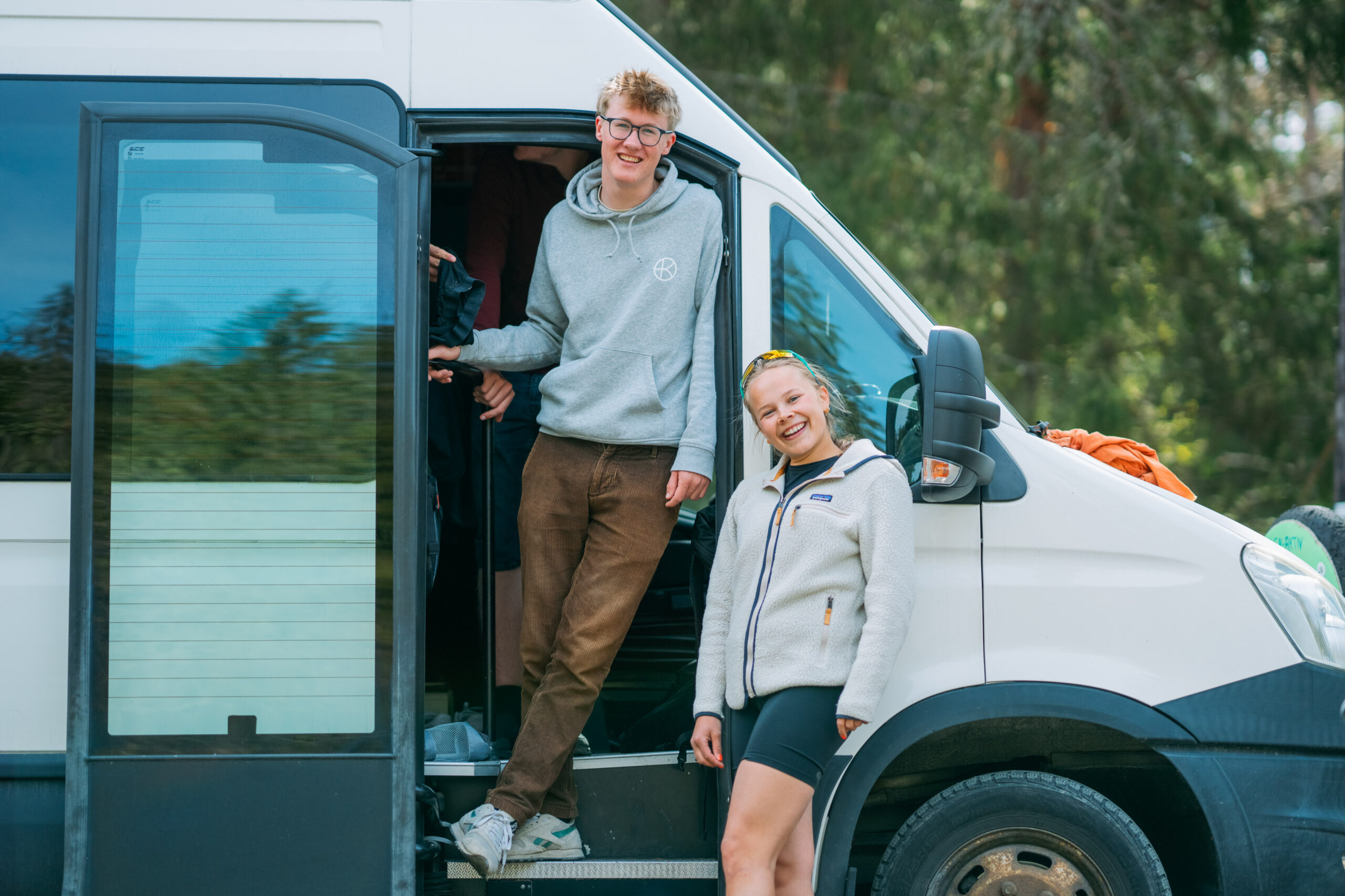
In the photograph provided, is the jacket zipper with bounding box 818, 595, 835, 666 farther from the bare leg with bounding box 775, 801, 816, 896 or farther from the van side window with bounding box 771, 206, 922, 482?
the van side window with bounding box 771, 206, 922, 482

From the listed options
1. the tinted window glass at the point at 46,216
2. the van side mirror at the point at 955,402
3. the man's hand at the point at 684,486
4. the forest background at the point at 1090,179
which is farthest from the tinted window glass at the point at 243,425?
the forest background at the point at 1090,179

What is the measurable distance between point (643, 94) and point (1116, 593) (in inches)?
73.5

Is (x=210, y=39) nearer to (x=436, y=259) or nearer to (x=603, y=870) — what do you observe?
(x=436, y=259)

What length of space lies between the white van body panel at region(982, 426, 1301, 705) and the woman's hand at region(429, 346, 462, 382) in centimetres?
158

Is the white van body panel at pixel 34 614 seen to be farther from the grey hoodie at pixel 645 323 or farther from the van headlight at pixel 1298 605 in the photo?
the van headlight at pixel 1298 605

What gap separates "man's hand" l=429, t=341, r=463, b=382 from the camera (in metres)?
3.41

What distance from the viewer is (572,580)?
136 inches

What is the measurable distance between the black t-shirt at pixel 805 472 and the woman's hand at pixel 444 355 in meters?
1.06

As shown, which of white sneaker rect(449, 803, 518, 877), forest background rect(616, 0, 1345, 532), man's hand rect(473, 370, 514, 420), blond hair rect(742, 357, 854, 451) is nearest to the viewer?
blond hair rect(742, 357, 854, 451)

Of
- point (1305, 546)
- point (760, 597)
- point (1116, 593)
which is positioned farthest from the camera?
point (1305, 546)

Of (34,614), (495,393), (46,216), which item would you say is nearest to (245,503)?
(34,614)

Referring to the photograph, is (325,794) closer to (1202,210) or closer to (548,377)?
(548,377)

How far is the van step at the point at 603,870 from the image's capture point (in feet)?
10.8

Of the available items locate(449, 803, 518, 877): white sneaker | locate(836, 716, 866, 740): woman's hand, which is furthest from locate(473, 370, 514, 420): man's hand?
locate(836, 716, 866, 740): woman's hand
